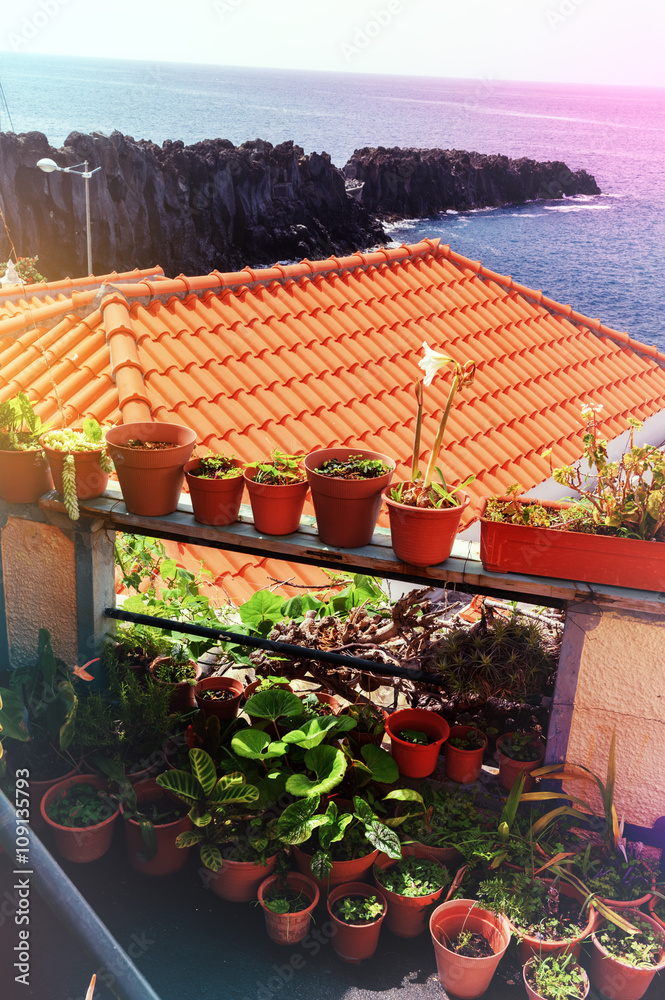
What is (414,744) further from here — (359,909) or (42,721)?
(42,721)

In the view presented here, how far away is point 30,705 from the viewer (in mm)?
2723

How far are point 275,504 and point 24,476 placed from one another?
997mm

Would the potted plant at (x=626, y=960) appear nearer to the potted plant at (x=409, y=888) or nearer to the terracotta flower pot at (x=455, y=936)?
the terracotta flower pot at (x=455, y=936)

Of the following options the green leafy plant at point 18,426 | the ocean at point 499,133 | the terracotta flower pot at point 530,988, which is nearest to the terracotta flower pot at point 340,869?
the terracotta flower pot at point 530,988

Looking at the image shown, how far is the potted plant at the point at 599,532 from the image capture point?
2.21 meters

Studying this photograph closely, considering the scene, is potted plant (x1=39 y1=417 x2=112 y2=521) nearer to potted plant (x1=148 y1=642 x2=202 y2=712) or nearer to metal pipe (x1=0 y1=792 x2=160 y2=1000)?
potted plant (x1=148 y1=642 x2=202 y2=712)

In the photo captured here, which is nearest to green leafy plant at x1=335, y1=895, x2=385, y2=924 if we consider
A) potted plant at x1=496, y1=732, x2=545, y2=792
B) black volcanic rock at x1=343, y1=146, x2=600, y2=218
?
potted plant at x1=496, y1=732, x2=545, y2=792

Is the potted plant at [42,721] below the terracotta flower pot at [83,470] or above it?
below

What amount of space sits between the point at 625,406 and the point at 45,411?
242 inches

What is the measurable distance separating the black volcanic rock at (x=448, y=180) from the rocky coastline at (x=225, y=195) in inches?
3.7

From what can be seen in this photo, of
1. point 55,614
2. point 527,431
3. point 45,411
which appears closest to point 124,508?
point 55,614

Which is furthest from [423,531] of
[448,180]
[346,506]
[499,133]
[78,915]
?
[499,133]

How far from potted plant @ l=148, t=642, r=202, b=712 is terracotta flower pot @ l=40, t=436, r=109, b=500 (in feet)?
2.42

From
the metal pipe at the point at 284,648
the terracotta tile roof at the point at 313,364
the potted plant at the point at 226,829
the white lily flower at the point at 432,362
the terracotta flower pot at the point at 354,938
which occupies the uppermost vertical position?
the white lily flower at the point at 432,362
